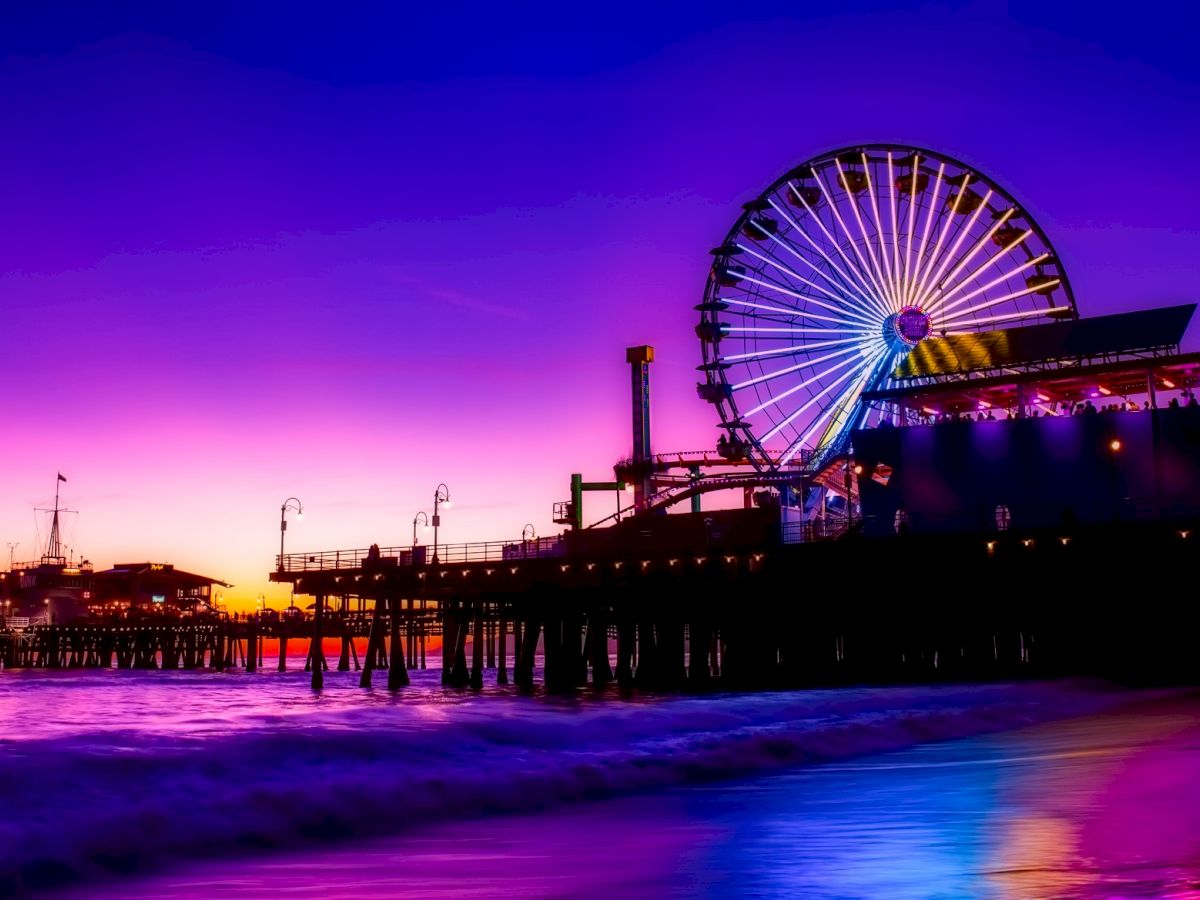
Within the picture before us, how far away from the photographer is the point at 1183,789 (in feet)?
38.8

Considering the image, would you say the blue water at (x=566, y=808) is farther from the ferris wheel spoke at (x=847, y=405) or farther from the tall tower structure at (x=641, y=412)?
the tall tower structure at (x=641, y=412)

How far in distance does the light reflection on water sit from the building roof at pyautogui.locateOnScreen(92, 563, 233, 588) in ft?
400

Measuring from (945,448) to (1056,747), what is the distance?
2970 cm

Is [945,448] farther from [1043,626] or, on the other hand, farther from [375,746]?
[375,746]

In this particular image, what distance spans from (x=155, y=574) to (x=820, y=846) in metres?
128

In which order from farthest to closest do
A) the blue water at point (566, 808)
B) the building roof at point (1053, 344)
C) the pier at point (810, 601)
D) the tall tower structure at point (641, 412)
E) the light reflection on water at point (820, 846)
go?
the tall tower structure at point (641, 412), the building roof at point (1053, 344), the pier at point (810, 601), the blue water at point (566, 808), the light reflection on water at point (820, 846)

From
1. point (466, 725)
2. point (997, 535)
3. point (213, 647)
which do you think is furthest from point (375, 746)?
point (213, 647)

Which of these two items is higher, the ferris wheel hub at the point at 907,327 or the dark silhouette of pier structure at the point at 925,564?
the ferris wheel hub at the point at 907,327

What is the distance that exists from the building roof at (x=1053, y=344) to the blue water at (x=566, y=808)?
27.1 metres

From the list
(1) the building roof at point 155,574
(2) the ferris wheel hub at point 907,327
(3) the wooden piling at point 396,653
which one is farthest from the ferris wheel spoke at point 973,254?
(1) the building roof at point 155,574

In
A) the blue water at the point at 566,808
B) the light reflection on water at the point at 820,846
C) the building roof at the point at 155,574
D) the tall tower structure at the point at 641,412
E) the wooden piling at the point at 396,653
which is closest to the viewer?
the light reflection on water at the point at 820,846

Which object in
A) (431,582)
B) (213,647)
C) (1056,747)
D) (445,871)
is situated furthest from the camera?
(213,647)

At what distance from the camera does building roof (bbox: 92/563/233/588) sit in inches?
4970

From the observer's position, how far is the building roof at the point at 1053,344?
152 feet
